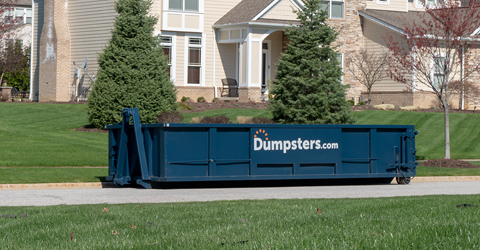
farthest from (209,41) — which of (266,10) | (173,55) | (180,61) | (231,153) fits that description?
(231,153)

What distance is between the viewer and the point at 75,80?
3622cm

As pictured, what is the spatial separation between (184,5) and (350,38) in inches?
399

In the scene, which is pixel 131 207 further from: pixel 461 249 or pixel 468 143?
pixel 468 143

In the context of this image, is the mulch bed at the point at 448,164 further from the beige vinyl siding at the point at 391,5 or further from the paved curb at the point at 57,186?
the beige vinyl siding at the point at 391,5

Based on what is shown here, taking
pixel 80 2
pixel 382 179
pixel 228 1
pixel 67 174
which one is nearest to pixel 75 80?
pixel 80 2

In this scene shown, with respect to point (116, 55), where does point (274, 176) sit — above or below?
below

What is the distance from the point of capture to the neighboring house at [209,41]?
33.8 metres

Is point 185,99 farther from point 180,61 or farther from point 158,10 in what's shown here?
point 158,10

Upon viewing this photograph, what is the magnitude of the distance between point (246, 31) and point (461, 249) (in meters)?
28.3

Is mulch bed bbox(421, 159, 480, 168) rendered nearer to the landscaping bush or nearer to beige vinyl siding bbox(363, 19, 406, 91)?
the landscaping bush

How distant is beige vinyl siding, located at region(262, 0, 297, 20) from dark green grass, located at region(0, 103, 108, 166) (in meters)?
11.1

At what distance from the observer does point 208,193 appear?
45.5 feet

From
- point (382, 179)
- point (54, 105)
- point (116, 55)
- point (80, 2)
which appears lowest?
point (382, 179)

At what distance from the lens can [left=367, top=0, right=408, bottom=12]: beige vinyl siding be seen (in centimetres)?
3997
